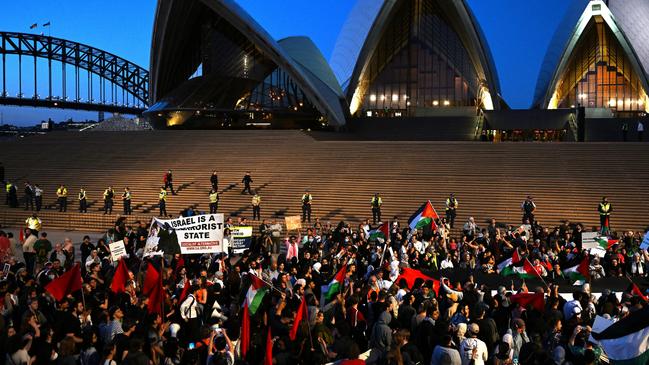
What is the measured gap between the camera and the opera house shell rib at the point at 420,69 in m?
45.1

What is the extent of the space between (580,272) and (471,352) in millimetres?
5219

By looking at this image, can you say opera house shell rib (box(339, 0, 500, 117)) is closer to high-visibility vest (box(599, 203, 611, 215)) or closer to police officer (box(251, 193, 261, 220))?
police officer (box(251, 193, 261, 220))

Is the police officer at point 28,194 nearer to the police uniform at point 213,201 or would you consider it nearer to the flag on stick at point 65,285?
the police uniform at point 213,201

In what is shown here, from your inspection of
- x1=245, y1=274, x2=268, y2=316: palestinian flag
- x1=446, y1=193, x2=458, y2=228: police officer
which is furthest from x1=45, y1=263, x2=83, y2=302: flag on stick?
x1=446, y1=193, x2=458, y2=228: police officer

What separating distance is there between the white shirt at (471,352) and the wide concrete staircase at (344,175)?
14382 millimetres

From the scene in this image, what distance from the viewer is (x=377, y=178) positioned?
963 inches

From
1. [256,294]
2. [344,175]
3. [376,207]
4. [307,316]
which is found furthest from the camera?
[344,175]

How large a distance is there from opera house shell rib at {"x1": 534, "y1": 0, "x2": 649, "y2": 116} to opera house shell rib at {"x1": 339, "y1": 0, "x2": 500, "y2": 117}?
164 inches

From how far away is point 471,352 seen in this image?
244 inches

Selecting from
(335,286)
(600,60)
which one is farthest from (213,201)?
(600,60)

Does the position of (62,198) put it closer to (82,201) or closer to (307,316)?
(82,201)

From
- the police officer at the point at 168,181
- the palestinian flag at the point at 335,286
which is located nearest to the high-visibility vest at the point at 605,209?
the palestinian flag at the point at 335,286

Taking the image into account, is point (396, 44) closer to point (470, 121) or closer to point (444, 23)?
point (444, 23)

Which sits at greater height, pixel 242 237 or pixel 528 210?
pixel 528 210
